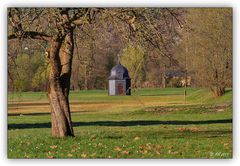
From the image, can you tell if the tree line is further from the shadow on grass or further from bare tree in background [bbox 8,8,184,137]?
the shadow on grass

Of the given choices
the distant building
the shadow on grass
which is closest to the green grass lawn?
the shadow on grass

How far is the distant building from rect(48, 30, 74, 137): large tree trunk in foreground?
0.70m

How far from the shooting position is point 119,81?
24438 millimetres

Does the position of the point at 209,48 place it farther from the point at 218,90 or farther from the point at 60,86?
the point at 60,86

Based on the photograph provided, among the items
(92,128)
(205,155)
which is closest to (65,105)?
(92,128)

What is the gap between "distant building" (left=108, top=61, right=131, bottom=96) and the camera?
→ 24.4 metres

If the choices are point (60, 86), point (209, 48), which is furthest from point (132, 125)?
point (209, 48)

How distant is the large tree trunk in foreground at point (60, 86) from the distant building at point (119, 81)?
2.31ft

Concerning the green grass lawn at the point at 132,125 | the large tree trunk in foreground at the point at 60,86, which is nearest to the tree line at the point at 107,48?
the large tree trunk in foreground at the point at 60,86

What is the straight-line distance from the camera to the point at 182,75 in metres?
24.5

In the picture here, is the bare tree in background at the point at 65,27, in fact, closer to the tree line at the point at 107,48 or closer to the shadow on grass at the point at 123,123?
the tree line at the point at 107,48

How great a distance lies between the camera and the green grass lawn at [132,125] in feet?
78.2

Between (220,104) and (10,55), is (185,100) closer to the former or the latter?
(220,104)

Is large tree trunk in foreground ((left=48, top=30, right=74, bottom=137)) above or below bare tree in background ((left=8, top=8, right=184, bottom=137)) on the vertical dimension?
below
